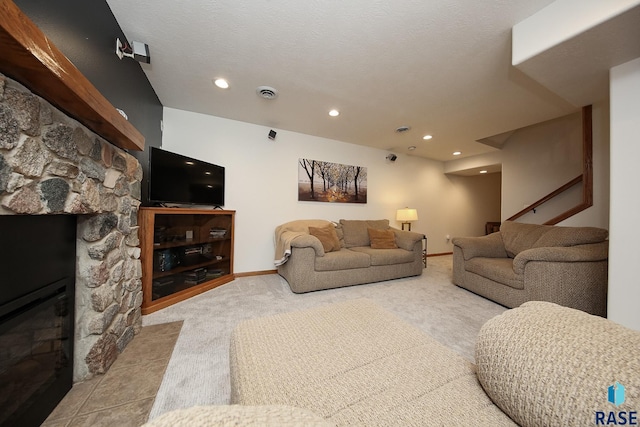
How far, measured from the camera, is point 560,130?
3312 mm

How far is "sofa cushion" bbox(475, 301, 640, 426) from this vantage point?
0.42 m

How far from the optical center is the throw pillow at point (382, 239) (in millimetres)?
3283

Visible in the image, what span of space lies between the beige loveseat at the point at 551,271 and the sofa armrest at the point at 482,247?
119 mm

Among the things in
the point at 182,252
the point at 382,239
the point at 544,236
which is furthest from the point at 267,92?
the point at 544,236

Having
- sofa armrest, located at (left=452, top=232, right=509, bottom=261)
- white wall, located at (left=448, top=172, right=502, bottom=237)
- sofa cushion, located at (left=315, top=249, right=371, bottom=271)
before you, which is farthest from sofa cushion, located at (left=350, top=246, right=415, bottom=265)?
white wall, located at (left=448, top=172, right=502, bottom=237)

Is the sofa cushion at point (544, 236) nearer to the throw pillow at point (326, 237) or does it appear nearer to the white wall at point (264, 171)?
the white wall at point (264, 171)

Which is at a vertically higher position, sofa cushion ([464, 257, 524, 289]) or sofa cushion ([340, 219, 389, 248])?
sofa cushion ([340, 219, 389, 248])

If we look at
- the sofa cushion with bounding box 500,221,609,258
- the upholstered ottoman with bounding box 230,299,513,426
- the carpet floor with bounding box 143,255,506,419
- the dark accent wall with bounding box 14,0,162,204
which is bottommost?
the carpet floor with bounding box 143,255,506,419

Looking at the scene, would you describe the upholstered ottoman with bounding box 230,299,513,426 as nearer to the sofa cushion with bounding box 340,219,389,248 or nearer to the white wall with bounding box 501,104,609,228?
the sofa cushion with bounding box 340,219,389,248

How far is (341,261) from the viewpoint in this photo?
2.68 metres

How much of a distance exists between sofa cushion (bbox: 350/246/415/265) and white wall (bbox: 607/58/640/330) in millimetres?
1782

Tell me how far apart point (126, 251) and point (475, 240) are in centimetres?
365

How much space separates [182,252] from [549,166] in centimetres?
541

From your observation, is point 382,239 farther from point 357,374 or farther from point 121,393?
point 121,393
